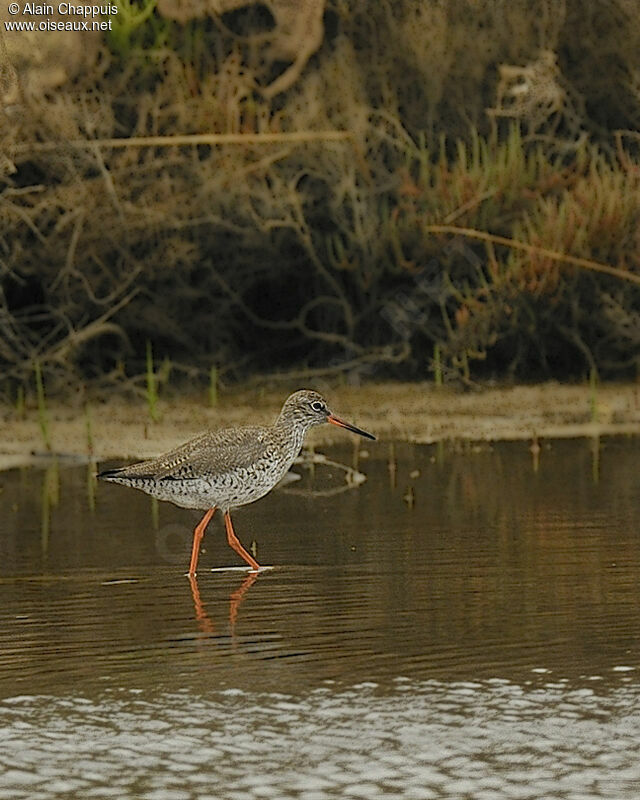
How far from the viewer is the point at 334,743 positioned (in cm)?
588

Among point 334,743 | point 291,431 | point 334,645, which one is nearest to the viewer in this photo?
point 334,743

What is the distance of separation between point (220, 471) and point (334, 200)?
6.52 meters

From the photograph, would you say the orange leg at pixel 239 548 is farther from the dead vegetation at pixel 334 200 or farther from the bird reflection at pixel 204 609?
the dead vegetation at pixel 334 200

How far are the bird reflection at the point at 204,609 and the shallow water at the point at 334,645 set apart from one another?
0.06 feet

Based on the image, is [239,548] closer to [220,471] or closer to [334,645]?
[220,471]

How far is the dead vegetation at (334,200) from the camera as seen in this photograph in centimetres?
1480

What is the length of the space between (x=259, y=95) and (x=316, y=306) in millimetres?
1672

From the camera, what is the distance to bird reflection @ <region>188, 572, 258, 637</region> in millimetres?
7734

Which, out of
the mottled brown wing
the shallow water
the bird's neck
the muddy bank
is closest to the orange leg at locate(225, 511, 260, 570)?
the shallow water

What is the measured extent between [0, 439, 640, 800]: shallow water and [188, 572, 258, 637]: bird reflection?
0.06ft

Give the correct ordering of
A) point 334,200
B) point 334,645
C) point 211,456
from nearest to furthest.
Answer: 1. point 334,645
2. point 211,456
3. point 334,200

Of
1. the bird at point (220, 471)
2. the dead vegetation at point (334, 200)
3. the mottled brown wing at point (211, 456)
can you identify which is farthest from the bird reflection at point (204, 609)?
the dead vegetation at point (334, 200)

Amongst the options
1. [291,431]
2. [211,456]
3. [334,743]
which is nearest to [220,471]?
[211,456]

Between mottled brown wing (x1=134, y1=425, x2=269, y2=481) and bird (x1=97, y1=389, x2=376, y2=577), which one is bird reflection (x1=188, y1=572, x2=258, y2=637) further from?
mottled brown wing (x1=134, y1=425, x2=269, y2=481)
